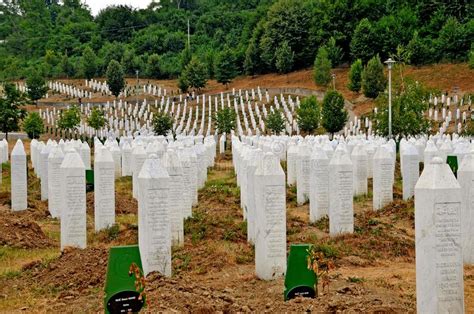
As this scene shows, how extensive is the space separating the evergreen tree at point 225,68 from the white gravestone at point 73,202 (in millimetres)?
61019

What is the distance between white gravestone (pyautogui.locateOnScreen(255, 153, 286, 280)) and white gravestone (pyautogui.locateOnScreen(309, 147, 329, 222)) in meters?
4.60

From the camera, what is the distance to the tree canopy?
6869 cm

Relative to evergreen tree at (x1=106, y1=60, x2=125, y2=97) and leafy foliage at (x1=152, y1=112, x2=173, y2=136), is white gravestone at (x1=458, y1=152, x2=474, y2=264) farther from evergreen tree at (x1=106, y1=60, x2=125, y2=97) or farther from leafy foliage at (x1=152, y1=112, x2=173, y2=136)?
evergreen tree at (x1=106, y1=60, x2=125, y2=97)

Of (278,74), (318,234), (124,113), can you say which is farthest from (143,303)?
(278,74)

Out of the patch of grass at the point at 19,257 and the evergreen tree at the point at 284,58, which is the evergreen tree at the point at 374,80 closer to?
the evergreen tree at the point at 284,58

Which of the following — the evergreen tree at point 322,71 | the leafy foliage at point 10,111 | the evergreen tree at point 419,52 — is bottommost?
the leafy foliage at point 10,111

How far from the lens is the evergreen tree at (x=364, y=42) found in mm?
68375

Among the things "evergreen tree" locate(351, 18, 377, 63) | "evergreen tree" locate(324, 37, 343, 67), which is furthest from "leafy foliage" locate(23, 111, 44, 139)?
"evergreen tree" locate(351, 18, 377, 63)

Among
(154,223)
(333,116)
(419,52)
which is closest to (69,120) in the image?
(333,116)

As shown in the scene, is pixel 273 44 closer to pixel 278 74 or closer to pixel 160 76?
pixel 278 74

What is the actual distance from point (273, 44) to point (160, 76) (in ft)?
48.8

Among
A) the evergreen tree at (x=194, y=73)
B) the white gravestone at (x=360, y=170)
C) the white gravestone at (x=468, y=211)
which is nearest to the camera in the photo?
the white gravestone at (x=468, y=211)

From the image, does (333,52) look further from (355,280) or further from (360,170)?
(355,280)

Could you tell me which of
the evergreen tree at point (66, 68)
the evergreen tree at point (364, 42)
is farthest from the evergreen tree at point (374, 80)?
the evergreen tree at point (66, 68)
